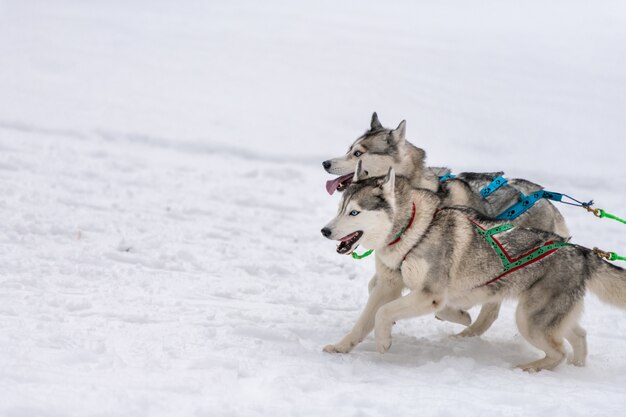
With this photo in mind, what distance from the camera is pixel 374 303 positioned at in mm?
6008

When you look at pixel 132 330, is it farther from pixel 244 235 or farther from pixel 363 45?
pixel 363 45

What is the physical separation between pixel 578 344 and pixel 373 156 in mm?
2492

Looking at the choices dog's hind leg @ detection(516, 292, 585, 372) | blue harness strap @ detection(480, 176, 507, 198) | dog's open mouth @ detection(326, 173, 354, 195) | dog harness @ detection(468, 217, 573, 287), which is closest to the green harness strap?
dog harness @ detection(468, 217, 573, 287)

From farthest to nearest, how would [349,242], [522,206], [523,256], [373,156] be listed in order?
[522,206], [373,156], [523,256], [349,242]

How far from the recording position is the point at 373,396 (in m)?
4.54

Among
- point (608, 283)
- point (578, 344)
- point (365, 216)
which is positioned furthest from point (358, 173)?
point (578, 344)

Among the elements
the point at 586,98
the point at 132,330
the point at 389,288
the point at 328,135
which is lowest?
the point at 132,330

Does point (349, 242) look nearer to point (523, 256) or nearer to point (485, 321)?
point (523, 256)

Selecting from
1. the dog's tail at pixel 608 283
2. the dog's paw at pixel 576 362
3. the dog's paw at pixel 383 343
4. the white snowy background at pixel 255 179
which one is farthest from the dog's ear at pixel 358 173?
the dog's paw at pixel 576 362

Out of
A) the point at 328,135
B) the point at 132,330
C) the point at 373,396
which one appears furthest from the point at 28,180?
the point at 328,135

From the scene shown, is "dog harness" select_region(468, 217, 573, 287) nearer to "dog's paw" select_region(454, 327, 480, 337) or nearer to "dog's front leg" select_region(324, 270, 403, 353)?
"dog's front leg" select_region(324, 270, 403, 353)

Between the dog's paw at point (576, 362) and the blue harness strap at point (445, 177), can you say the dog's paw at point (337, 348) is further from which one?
the blue harness strap at point (445, 177)

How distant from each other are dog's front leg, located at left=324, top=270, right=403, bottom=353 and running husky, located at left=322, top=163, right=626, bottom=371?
3.5 inches

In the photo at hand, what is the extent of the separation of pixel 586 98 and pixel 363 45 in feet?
29.1
